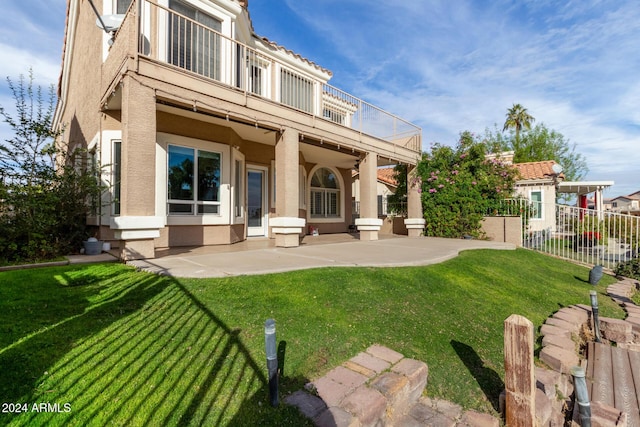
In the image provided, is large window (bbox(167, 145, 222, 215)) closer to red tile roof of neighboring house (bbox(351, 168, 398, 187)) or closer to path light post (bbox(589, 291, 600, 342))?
path light post (bbox(589, 291, 600, 342))

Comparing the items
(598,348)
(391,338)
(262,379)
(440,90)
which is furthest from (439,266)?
(440,90)

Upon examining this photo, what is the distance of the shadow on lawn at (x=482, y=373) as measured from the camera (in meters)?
2.69

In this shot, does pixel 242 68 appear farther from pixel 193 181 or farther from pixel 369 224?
pixel 369 224

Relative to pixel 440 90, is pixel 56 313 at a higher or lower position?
lower

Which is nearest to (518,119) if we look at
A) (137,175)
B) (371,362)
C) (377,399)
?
(137,175)

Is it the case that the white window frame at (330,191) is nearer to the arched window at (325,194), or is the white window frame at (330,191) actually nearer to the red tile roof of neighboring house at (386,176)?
the arched window at (325,194)

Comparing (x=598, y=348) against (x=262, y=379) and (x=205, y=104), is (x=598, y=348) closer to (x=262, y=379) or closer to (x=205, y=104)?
(x=262, y=379)

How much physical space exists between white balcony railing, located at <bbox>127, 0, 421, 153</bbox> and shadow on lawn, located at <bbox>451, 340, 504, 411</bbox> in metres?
7.29

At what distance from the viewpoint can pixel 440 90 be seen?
17.3 m

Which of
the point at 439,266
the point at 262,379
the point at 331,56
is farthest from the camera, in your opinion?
the point at 331,56

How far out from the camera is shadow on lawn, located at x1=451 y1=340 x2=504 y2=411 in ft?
8.81

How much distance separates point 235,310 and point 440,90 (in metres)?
18.3

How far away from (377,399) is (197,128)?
834 cm

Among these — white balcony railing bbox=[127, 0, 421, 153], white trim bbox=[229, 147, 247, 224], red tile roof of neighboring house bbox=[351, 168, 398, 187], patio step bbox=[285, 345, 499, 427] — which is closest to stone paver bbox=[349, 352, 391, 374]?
patio step bbox=[285, 345, 499, 427]
